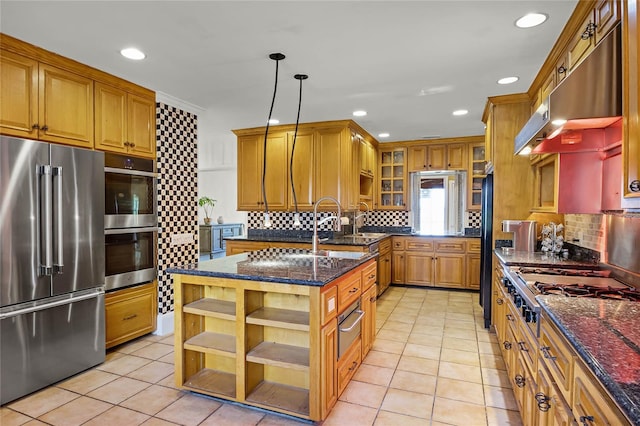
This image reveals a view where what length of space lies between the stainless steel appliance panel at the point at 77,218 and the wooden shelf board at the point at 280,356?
153 cm

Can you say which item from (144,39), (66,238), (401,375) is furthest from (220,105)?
(401,375)

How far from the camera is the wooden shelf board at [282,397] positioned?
84.2 inches

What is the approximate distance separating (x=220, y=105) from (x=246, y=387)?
9.63ft

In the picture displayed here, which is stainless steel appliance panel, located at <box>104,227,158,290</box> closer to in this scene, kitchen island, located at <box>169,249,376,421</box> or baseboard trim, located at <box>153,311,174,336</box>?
baseboard trim, located at <box>153,311,174,336</box>

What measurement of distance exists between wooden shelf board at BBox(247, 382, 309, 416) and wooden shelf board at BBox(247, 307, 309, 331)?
1.59ft

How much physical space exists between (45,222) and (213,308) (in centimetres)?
134

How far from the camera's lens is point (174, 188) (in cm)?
374

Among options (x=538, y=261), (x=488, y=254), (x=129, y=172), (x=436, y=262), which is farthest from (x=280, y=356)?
(x=436, y=262)

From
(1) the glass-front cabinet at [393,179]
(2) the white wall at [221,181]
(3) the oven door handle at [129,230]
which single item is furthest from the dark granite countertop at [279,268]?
(2) the white wall at [221,181]

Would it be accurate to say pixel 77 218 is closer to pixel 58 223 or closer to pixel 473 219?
pixel 58 223

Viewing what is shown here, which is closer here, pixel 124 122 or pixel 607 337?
pixel 607 337

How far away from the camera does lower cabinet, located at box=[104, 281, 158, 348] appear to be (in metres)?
3.08

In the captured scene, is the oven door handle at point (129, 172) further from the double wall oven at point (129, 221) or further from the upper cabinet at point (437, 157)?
the upper cabinet at point (437, 157)

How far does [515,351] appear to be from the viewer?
217cm
